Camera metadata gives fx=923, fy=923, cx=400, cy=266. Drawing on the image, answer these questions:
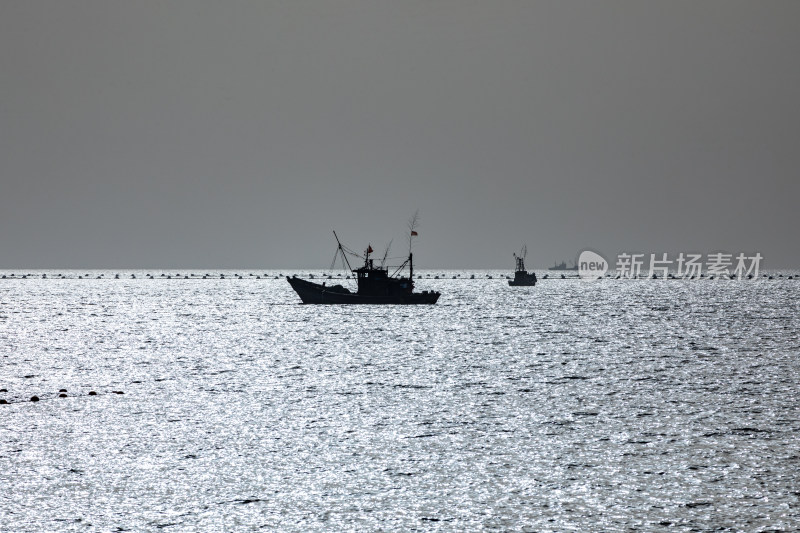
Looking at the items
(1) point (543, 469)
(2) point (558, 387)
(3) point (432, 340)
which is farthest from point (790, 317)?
(1) point (543, 469)

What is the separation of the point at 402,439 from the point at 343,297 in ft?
430

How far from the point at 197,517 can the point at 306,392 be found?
31.5m

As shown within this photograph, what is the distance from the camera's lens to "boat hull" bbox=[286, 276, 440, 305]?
15800 cm

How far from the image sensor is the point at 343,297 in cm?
16912

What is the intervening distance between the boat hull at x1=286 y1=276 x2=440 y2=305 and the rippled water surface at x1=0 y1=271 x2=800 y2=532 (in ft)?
216

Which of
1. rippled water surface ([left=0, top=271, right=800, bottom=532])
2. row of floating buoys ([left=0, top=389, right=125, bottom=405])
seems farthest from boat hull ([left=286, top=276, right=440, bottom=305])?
row of floating buoys ([left=0, top=389, right=125, bottom=405])

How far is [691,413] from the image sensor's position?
45.9 metres

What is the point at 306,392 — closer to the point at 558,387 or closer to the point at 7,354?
the point at 558,387

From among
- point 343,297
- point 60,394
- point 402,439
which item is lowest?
point 60,394

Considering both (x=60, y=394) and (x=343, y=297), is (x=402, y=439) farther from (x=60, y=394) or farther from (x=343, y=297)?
(x=343, y=297)

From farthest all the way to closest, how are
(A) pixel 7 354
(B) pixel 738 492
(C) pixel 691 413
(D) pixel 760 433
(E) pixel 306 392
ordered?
(A) pixel 7 354 → (E) pixel 306 392 → (C) pixel 691 413 → (D) pixel 760 433 → (B) pixel 738 492

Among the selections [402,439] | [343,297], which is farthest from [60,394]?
[343,297]

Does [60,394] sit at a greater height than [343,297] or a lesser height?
lesser

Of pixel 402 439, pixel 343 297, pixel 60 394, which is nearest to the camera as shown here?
pixel 402 439
